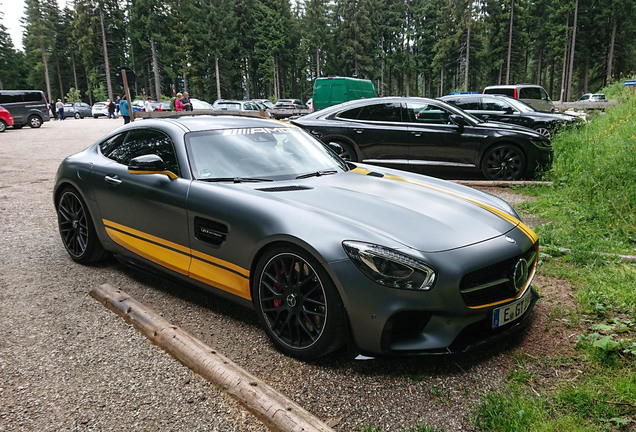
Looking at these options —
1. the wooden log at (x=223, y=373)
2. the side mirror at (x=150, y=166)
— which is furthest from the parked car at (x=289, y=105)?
the wooden log at (x=223, y=373)

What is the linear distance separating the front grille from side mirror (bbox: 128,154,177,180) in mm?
2236

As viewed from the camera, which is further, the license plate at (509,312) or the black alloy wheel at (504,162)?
the black alloy wheel at (504,162)

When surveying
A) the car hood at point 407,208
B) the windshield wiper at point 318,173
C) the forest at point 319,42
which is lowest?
the car hood at point 407,208

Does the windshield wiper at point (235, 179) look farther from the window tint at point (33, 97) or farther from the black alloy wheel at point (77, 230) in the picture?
the window tint at point (33, 97)

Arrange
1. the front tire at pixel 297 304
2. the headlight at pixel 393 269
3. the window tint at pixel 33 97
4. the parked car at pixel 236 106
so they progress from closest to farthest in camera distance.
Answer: the headlight at pixel 393 269 → the front tire at pixel 297 304 → the window tint at pixel 33 97 → the parked car at pixel 236 106

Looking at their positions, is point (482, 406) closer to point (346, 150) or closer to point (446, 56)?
point (346, 150)

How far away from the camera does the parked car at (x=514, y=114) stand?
35.3 feet

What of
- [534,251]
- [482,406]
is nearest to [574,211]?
[534,251]

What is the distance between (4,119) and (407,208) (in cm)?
2680

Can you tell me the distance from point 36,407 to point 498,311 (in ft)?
8.29

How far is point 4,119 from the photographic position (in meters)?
23.7

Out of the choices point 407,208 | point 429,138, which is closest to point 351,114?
point 429,138

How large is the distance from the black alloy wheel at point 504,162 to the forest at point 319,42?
51.8 meters

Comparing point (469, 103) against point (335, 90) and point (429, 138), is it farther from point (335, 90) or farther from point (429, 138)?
point (335, 90)
